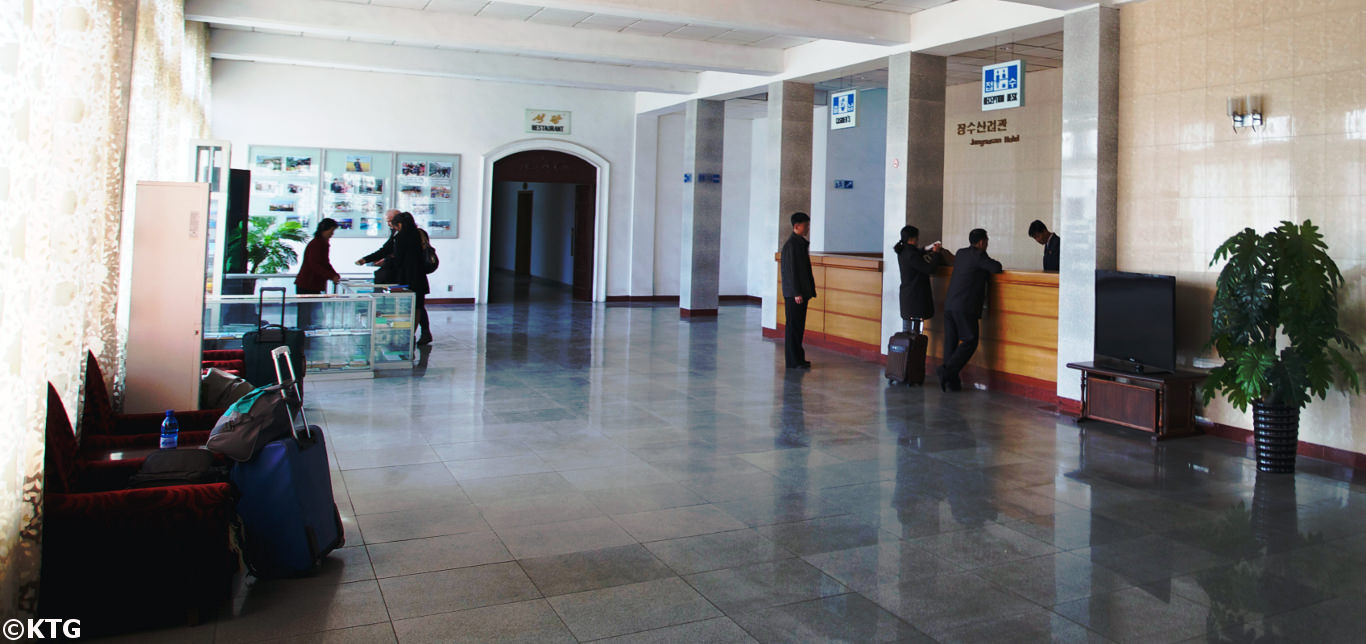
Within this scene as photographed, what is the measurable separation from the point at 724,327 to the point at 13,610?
11609mm

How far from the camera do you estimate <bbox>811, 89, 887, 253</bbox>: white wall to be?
58.0 feet

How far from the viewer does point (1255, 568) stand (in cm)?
437

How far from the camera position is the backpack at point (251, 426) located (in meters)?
3.76

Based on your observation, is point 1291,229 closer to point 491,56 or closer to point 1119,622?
point 1119,622

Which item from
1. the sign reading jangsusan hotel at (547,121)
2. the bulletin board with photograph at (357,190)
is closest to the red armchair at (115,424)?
the bulletin board with photograph at (357,190)

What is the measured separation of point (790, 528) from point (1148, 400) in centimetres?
382

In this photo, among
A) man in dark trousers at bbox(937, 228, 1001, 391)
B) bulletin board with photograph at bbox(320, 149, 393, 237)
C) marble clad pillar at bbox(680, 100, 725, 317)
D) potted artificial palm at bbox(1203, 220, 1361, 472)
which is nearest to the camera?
potted artificial palm at bbox(1203, 220, 1361, 472)

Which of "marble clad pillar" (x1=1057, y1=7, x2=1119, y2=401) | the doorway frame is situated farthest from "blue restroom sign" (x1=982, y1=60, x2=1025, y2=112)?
the doorway frame

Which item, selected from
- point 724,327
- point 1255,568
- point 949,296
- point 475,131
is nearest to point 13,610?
point 1255,568

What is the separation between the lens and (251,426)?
12.5 feet

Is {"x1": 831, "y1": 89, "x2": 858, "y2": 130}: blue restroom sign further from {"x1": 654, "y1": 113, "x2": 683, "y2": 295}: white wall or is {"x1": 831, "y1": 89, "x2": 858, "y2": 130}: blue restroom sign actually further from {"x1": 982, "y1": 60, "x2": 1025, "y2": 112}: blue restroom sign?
{"x1": 654, "y1": 113, "x2": 683, "y2": 295}: white wall

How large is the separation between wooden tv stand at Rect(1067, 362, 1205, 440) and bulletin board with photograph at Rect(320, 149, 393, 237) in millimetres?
11943

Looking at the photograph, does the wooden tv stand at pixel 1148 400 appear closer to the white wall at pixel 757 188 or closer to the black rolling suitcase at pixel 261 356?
the black rolling suitcase at pixel 261 356

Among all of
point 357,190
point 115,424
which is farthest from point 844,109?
point 115,424
